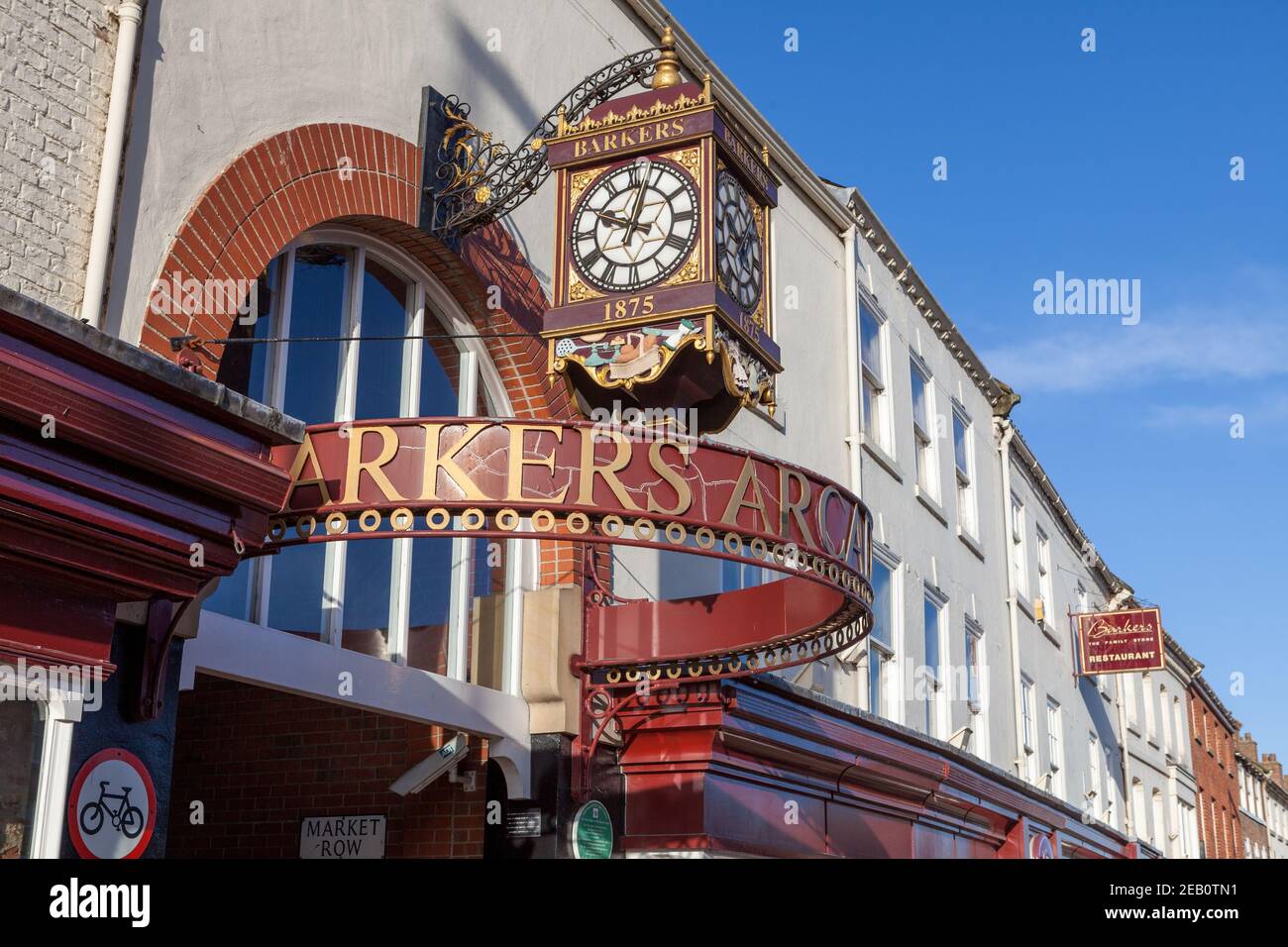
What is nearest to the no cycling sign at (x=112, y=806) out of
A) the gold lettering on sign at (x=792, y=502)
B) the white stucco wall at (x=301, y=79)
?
the white stucco wall at (x=301, y=79)

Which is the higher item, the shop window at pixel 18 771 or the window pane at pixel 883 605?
the window pane at pixel 883 605

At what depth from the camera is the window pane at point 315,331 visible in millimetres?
8305

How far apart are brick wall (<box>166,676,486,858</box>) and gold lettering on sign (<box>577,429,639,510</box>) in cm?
347

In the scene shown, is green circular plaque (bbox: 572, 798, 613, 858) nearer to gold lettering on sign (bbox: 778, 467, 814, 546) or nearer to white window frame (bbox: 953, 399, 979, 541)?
gold lettering on sign (bbox: 778, 467, 814, 546)

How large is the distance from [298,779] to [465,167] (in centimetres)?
412

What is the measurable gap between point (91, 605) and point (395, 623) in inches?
129

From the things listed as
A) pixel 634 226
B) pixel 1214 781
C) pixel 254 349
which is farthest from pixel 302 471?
pixel 1214 781

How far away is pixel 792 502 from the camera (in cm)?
698

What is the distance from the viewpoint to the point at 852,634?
844cm

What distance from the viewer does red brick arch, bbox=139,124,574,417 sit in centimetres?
717

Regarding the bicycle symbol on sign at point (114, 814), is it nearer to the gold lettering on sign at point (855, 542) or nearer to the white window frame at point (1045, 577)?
the gold lettering on sign at point (855, 542)

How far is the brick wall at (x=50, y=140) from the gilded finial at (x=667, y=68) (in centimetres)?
300
